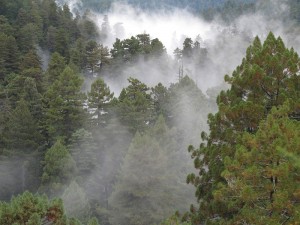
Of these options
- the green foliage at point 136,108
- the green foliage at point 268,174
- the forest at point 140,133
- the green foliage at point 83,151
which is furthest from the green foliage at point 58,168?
the green foliage at point 268,174

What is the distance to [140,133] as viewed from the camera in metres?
38.5

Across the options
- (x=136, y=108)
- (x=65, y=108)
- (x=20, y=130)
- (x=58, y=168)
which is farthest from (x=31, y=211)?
(x=136, y=108)

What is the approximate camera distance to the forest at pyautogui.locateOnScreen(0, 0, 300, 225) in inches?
428

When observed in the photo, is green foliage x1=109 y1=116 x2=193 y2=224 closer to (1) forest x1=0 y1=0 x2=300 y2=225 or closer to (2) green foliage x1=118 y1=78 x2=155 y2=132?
(1) forest x1=0 y1=0 x2=300 y2=225

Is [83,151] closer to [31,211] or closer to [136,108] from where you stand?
[136,108]

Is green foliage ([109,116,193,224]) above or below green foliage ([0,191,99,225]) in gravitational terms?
above

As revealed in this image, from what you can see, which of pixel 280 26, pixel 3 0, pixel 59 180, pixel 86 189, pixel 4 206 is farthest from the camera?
pixel 280 26

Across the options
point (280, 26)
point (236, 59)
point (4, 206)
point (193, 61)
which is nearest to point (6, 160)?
point (4, 206)

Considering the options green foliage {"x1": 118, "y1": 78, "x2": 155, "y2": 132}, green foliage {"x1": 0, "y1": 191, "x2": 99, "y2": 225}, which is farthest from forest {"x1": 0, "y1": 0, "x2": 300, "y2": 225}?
green foliage {"x1": 118, "y1": 78, "x2": 155, "y2": 132}

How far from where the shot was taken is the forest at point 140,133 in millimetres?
10859

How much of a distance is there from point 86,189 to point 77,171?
2.21m

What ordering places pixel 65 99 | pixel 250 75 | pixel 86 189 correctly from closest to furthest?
pixel 250 75
pixel 86 189
pixel 65 99

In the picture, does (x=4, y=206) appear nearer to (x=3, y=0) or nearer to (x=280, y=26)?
(x=3, y=0)

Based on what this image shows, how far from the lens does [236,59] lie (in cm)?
10625
